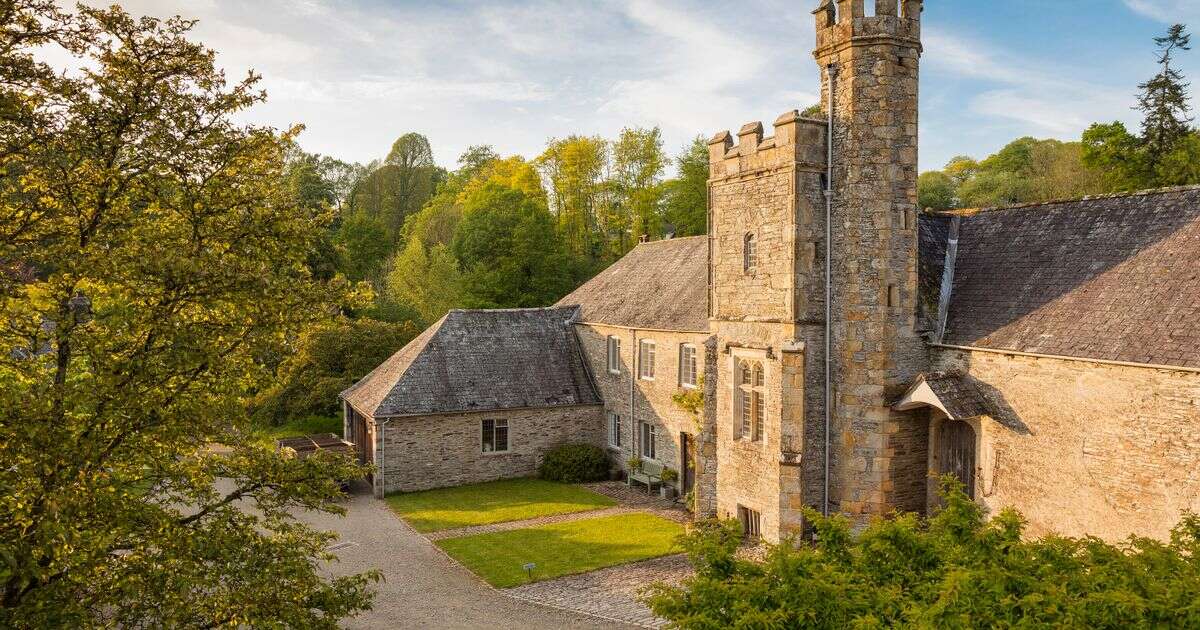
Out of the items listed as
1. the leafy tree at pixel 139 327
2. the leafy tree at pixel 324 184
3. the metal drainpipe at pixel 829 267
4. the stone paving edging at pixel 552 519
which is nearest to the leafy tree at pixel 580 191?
the leafy tree at pixel 324 184

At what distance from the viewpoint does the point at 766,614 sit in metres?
7.71

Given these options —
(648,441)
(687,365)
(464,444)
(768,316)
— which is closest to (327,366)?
(464,444)

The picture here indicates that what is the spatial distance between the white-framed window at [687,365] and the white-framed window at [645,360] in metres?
1.91

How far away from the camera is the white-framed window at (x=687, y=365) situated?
24484 millimetres

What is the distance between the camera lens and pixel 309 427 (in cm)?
3591

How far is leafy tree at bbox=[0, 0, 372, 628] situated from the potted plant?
15.7 m

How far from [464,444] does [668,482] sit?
7.38 m

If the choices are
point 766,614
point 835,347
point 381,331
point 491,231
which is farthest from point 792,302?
point 491,231

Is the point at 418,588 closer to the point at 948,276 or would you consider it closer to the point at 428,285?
the point at 948,276

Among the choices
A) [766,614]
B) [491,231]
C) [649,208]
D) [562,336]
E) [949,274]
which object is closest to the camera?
[766,614]

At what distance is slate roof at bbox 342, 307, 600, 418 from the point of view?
26.5 metres

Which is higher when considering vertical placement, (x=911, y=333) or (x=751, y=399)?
(x=911, y=333)

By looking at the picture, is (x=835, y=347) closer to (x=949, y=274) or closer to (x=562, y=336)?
(x=949, y=274)

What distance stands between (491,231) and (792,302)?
34.1 metres
